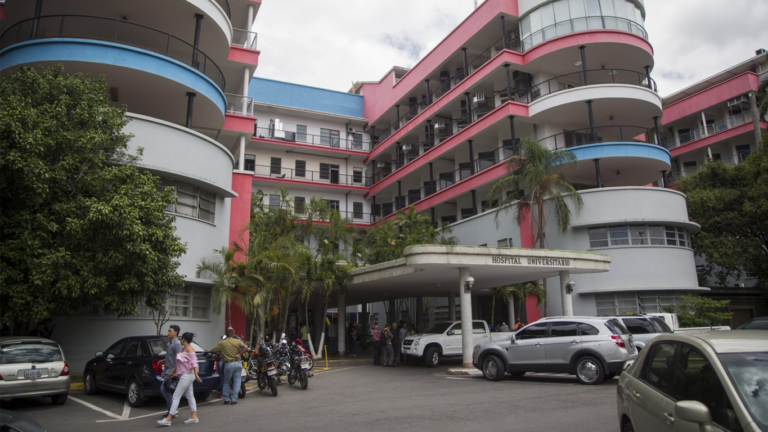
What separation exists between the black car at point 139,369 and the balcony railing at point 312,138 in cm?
2888

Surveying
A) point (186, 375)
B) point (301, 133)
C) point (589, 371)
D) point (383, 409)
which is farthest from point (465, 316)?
point (301, 133)

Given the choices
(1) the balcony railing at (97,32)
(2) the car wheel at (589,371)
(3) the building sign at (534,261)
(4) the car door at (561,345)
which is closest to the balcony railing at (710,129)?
(3) the building sign at (534,261)

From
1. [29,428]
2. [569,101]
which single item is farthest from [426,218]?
[29,428]

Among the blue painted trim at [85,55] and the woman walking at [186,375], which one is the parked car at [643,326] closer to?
the woman walking at [186,375]

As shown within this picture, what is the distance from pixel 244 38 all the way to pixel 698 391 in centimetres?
2650

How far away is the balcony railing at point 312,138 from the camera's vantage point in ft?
133

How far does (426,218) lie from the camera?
31.0m

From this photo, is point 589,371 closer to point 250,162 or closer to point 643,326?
point 643,326

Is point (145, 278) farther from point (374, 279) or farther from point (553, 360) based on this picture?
point (553, 360)

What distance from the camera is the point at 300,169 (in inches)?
1635

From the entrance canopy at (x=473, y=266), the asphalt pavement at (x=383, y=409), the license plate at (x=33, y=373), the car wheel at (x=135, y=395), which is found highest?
the entrance canopy at (x=473, y=266)

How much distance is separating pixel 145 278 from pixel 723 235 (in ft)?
98.1

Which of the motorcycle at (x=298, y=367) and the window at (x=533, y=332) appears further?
the window at (x=533, y=332)

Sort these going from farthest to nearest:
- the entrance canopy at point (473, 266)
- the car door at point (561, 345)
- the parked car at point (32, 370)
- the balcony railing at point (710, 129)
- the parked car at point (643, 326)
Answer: the balcony railing at point (710, 129), the entrance canopy at point (473, 266), the parked car at point (643, 326), the car door at point (561, 345), the parked car at point (32, 370)
